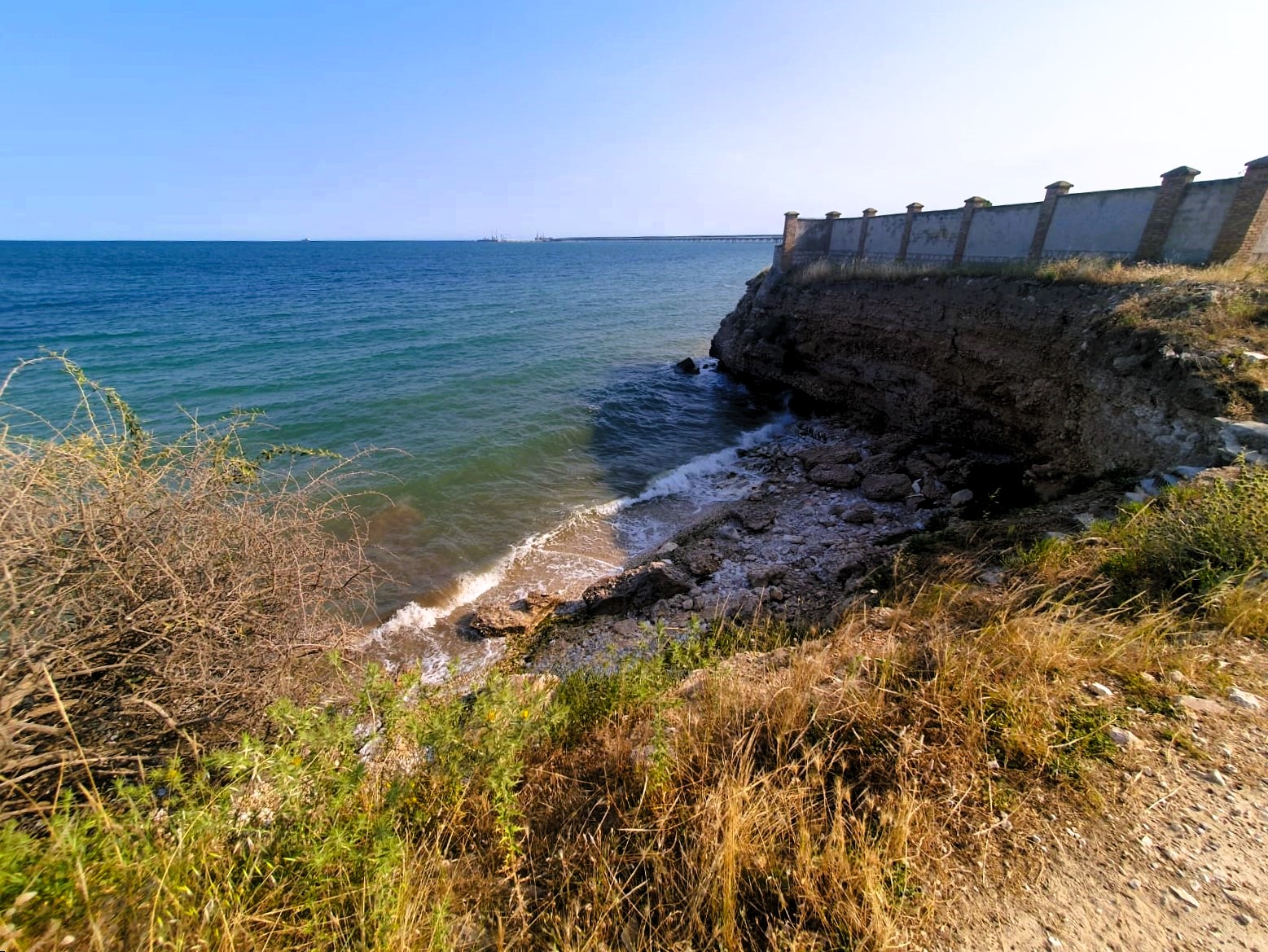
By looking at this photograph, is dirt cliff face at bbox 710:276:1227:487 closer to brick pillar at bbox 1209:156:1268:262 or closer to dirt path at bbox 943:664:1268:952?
brick pillar at bbox 1209:156:1268:262

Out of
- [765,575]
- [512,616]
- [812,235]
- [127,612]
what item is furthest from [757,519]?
[812,235]

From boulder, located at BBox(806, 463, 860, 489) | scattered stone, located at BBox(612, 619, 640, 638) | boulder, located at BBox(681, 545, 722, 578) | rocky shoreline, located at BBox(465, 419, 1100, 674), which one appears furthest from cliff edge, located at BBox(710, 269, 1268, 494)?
scattered stone, located at BBox(612, 619, 640, 638)

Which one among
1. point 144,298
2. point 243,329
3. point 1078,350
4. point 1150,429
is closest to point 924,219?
point 1078,350

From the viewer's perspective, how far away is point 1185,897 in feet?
6.97

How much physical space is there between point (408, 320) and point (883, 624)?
33660mm

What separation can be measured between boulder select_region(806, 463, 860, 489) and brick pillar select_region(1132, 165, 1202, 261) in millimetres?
8729

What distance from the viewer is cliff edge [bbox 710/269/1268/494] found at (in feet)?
25.4

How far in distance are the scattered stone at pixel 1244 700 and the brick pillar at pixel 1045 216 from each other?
16.0 meters

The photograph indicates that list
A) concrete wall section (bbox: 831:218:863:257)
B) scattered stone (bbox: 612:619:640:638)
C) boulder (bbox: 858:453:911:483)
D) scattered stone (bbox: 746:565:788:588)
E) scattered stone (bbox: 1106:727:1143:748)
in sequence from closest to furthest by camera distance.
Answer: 1. scattered stone (bbox: 1106:727:1143:748)
2. scattered stone (bbox: 612:619:640:638)
3. scattered stone (bbox: 746:565:788:588)
4. boulder (bbox: 858:453:911:483)
5. concrete wall section (bbox: 831:218:863:257)

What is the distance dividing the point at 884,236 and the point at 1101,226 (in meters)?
7.99

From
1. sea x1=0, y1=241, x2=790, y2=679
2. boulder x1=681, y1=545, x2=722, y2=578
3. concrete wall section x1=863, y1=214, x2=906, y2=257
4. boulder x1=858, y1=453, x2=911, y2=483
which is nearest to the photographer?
boulder x1=681, y1=545, x2=722, y2=578

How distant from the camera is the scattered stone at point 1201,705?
2930 mm

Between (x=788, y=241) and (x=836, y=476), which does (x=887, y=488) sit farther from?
(x=788, y=241)

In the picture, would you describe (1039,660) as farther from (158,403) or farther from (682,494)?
(158,403)
